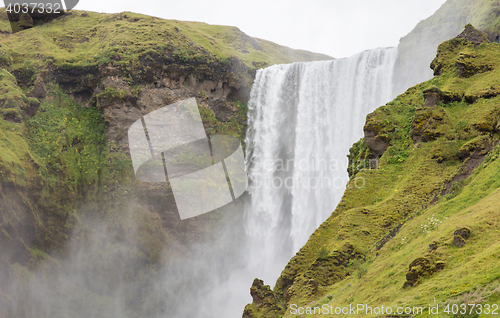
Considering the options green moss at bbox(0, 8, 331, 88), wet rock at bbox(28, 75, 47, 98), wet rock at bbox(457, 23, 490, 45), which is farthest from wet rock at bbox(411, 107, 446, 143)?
wet rock at bbox(28, 75, 47, 98)

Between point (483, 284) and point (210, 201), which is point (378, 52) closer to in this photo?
point (210, 201)

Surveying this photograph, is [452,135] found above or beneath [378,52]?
beneath

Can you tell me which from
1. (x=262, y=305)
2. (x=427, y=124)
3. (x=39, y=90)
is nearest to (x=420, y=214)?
(x=427, y=124)

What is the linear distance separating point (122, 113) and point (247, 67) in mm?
15140

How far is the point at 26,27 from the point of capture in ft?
124

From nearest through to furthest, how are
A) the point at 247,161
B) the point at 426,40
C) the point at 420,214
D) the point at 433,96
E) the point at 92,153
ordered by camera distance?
the point at 420,214 < the point at 433,96 < the point at 92,153 < the point at 426,40 < the point at 247,161

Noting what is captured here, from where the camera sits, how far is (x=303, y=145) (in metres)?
34.8

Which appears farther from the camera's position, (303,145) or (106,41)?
(106,41)

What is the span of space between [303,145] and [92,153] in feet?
63.1

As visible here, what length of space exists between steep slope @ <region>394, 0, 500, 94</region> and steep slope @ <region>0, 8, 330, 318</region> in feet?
53.7

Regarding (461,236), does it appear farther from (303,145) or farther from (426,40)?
(426,40)

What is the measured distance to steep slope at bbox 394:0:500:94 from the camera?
1202 inches

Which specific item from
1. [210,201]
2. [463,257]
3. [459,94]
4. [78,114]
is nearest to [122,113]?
[78,114]

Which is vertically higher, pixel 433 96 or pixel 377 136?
pixel 433 96
